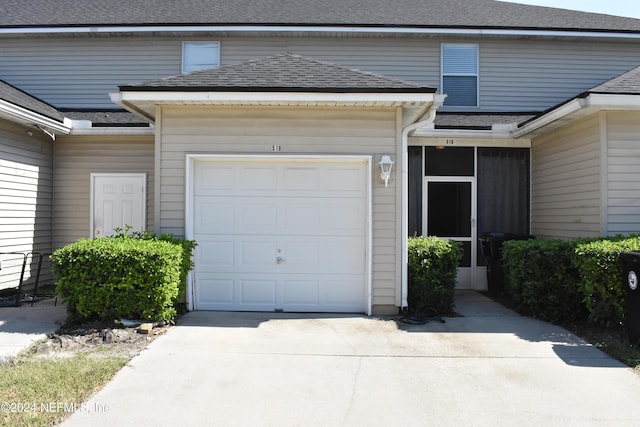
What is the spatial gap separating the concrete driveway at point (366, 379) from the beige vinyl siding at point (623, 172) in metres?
2.05

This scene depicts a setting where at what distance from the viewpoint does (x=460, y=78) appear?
10.6m

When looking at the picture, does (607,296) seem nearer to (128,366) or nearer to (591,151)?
(591,151)

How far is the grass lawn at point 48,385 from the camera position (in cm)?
366

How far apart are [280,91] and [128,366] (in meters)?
4.00

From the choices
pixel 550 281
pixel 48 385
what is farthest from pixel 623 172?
pixel 48 385

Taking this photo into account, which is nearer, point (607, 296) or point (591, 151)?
point (607, 296)

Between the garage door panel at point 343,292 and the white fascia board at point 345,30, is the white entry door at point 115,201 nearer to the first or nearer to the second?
the white fascia board at point 345,30

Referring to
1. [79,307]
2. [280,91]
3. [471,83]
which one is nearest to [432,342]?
[280,91]

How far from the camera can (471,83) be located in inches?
415

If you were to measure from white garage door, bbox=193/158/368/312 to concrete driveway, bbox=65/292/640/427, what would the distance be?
776 mm

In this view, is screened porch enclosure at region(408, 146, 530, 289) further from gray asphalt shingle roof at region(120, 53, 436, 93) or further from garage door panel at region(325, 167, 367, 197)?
gray asphalt shingle roof at region(120, 53, 436, 93)

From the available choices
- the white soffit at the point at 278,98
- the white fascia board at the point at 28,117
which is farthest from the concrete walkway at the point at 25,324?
the white soffit at the point at 278,98

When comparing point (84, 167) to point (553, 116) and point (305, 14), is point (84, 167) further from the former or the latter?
point (553, 116)

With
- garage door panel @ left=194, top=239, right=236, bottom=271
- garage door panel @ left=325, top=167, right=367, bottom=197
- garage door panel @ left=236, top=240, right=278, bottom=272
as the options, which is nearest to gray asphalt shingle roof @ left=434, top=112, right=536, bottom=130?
garage door panel @ left=325, top=167, right=367, bottom=197
